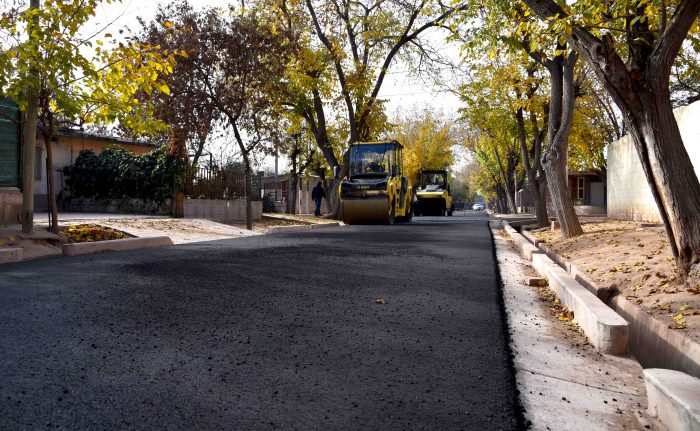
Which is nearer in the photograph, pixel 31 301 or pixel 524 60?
pixel 31 301

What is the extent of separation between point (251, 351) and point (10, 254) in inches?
244

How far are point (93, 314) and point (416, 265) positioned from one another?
4.66 m

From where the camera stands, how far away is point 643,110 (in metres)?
5.41

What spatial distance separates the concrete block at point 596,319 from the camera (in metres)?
3.78

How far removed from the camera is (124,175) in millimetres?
18750

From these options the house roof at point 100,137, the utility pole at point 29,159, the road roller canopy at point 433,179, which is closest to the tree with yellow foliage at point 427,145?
the road roller canopy at point 433,179

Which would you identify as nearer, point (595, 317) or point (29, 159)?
point (595, 317)

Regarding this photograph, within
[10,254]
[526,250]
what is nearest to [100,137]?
[10,254]

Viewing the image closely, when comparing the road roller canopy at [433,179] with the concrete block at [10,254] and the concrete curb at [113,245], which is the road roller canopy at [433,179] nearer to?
the concrete curb at [113,245]

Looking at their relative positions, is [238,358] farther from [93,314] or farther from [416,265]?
[416,265]

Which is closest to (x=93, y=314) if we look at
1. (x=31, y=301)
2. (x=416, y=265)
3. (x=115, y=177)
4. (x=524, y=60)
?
(x=31, y=301)

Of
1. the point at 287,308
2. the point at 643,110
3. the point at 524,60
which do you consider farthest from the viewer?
the point at 524,60

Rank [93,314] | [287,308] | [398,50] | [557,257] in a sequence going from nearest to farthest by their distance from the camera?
[93,314] → [287,308] → [557,257] → [398,50]

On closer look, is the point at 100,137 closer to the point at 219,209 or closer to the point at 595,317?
the point at 219,209
